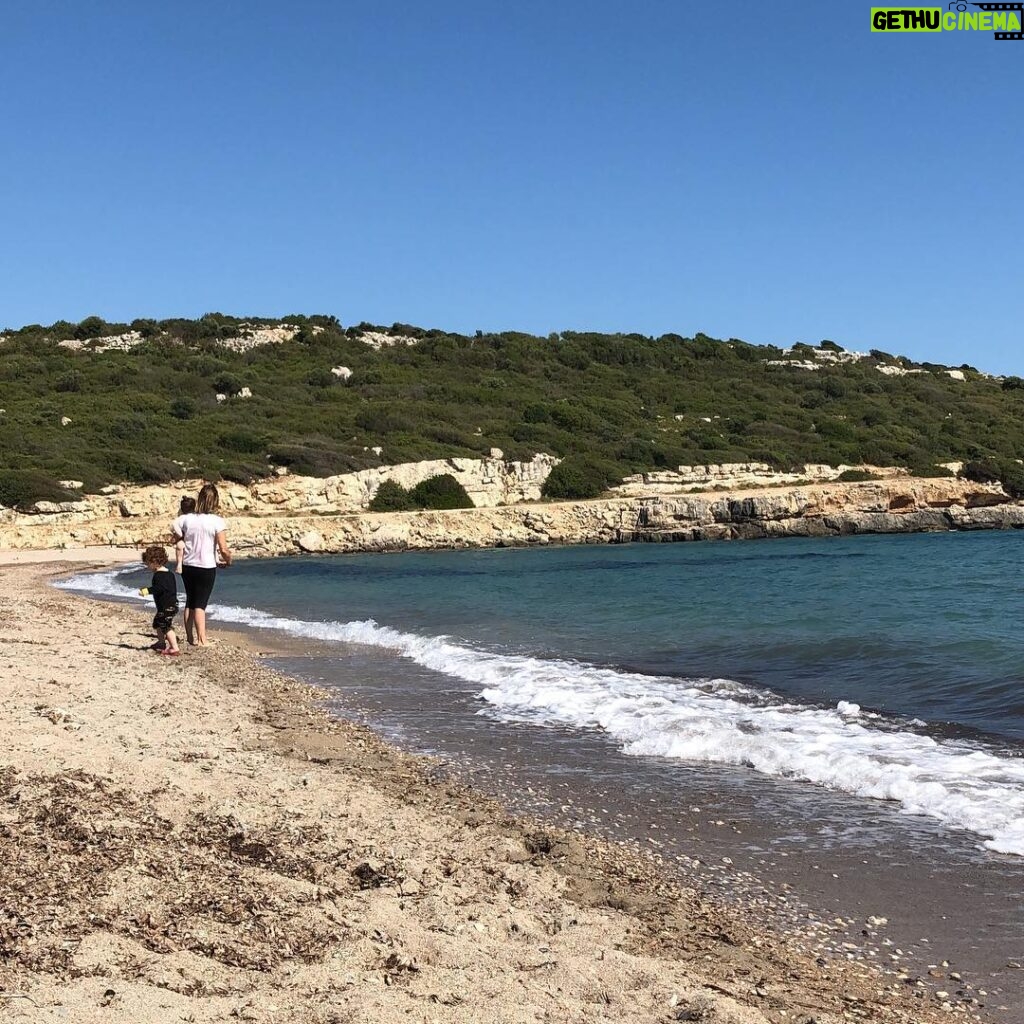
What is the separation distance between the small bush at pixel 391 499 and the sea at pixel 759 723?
21.1 metres

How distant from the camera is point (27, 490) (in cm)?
3472

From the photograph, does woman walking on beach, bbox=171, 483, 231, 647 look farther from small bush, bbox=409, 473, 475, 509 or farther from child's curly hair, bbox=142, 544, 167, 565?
small bush, bbox=409, 473, 475, 509

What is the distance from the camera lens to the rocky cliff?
38000 millimetres

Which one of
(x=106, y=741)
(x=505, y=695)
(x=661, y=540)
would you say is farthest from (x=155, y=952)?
(x=661, y=540)

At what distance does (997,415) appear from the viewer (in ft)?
203

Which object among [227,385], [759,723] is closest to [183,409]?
[227,385]

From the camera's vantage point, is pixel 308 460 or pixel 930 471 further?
pixel 930 471

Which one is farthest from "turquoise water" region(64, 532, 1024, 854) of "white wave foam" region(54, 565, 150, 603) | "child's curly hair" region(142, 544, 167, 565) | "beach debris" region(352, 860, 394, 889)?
"beach debris" region(352, 860, 394, 889)

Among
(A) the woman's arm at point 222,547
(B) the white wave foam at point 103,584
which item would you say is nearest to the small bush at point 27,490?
(B) the white wave foam at point 103,584

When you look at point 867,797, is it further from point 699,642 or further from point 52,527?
point 52,527

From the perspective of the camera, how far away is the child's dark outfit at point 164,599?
10.7 m

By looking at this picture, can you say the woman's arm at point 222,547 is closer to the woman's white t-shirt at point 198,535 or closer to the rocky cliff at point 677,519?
the woman's white t-shirt at point 198,535

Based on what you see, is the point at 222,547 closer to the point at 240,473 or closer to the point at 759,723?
the point at 759,723

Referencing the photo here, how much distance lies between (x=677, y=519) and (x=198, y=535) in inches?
1285
